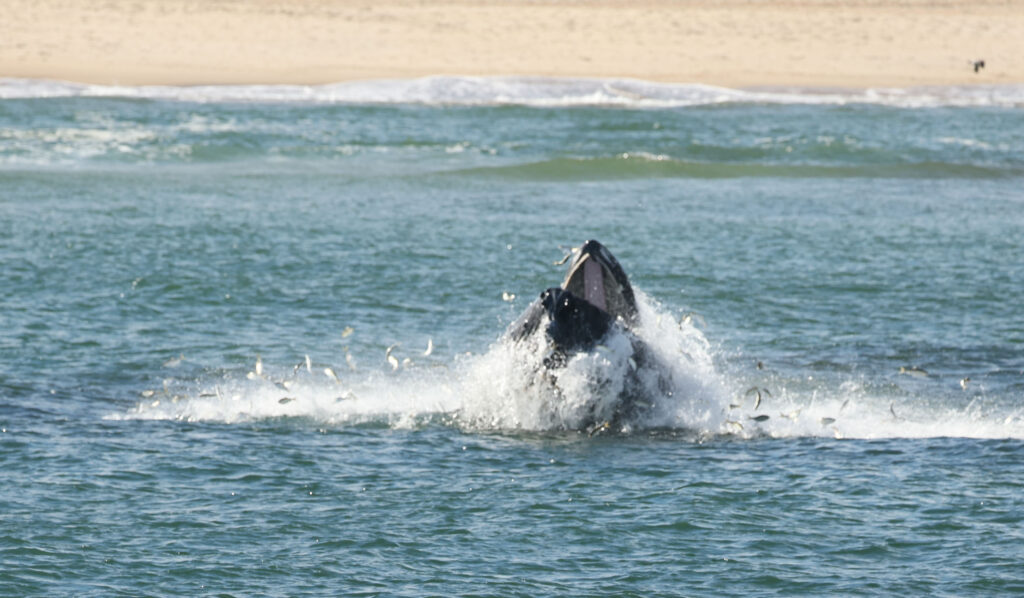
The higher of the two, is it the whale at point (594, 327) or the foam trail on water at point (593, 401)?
the whale at point (594, 327)

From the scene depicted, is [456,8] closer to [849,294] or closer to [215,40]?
[215,40]

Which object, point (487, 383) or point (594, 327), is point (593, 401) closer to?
point (594, 327)

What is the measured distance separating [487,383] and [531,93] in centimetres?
4600

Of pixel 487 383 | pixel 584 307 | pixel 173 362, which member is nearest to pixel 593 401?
pixel 584 307

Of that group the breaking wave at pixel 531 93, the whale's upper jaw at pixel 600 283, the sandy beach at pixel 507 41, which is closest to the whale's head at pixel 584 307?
the whale's upper jaw at pixel 600 283

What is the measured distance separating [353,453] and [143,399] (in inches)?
150

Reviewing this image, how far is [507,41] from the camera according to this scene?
70.4 m

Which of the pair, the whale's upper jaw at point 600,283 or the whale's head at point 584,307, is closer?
the whale's head at point 584,307

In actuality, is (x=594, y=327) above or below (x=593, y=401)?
above

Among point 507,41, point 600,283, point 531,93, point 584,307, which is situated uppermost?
point 507,41

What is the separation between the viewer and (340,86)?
6259 centimetres

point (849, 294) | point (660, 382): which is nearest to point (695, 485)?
point (660, 382)

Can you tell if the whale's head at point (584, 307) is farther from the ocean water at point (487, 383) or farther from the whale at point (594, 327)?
the ocean water at point (487, 383)

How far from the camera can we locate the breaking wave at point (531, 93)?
6066 centimetres
